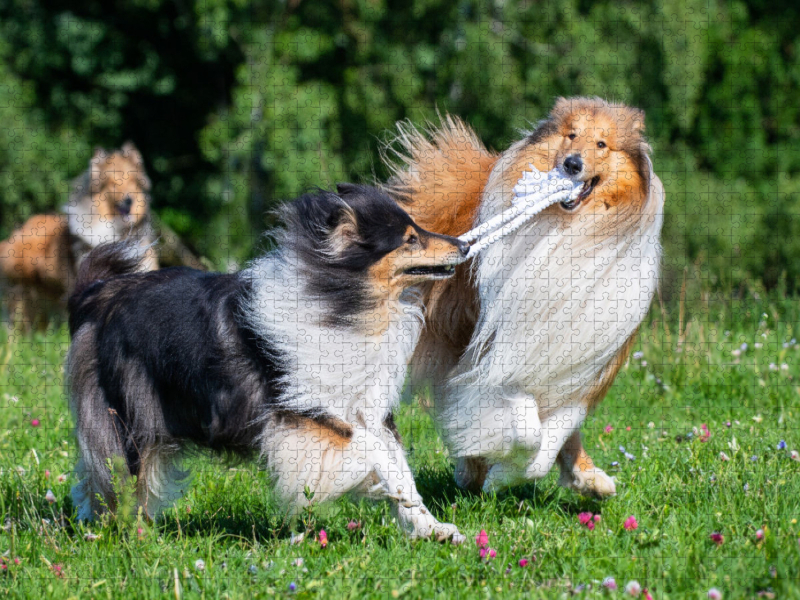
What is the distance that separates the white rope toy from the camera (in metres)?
3.94

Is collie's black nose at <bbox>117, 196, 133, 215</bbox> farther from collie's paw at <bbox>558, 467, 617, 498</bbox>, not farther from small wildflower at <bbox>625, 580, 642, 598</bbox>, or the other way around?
small wildflower at <bbox>625, 580, 642, 598</bbox>

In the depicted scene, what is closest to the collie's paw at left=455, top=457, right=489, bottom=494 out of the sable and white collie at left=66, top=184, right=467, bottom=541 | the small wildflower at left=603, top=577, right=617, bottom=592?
the sable and white collie at left=66, top=184, right=467, bottom=541

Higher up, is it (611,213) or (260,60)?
(260,60)

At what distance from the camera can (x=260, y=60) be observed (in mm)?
14445

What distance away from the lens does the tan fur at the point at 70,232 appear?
10008mm

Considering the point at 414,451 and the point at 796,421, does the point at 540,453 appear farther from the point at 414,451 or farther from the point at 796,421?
the point at 796,421

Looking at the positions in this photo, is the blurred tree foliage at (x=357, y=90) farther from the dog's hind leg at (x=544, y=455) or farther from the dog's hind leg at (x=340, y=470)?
the dog's hind leg at (x=340, y=470)

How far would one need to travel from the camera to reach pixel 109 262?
4.45m

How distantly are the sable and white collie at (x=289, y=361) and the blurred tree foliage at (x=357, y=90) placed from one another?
28.2ft

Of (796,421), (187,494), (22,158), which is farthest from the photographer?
(22,158)

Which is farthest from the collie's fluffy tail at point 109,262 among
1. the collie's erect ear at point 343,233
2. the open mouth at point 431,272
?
the open mouth at point 431,272

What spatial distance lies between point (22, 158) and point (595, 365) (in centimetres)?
1376

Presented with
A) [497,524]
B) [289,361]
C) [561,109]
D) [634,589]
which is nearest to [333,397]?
[289,361]

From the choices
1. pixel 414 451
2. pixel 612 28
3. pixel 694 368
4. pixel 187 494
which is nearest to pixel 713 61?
pixel 612 28
